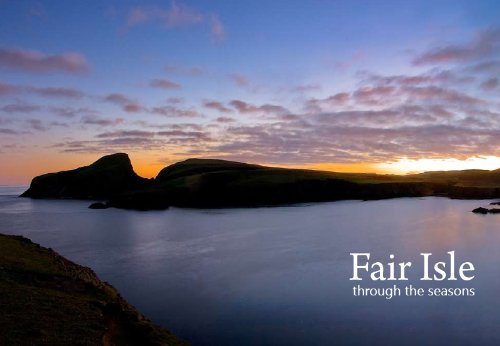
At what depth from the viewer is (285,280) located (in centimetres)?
4184

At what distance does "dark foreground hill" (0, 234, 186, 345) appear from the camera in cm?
1803

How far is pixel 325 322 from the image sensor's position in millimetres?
29359

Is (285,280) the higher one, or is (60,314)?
(60,314)

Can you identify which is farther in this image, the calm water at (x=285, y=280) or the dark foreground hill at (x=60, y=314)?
the calm water at (x=285, y=280)

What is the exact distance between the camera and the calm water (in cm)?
2792

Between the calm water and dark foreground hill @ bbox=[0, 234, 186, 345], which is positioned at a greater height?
dark foreground hill @ bbox=[0, 234, 186, 345]

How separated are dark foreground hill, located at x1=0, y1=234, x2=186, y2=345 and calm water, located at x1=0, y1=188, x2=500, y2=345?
5.27 meters

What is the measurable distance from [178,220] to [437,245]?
2709 inches

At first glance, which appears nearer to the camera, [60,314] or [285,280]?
[60,314]

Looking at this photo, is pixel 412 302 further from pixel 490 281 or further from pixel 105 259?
pixel 105 259

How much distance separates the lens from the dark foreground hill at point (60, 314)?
18.0m

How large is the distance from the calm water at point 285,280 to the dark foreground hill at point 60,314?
5.27 m

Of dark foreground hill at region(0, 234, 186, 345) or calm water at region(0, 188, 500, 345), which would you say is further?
calm water at region(0, 188, 500, 345)

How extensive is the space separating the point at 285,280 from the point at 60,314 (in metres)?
25.5
